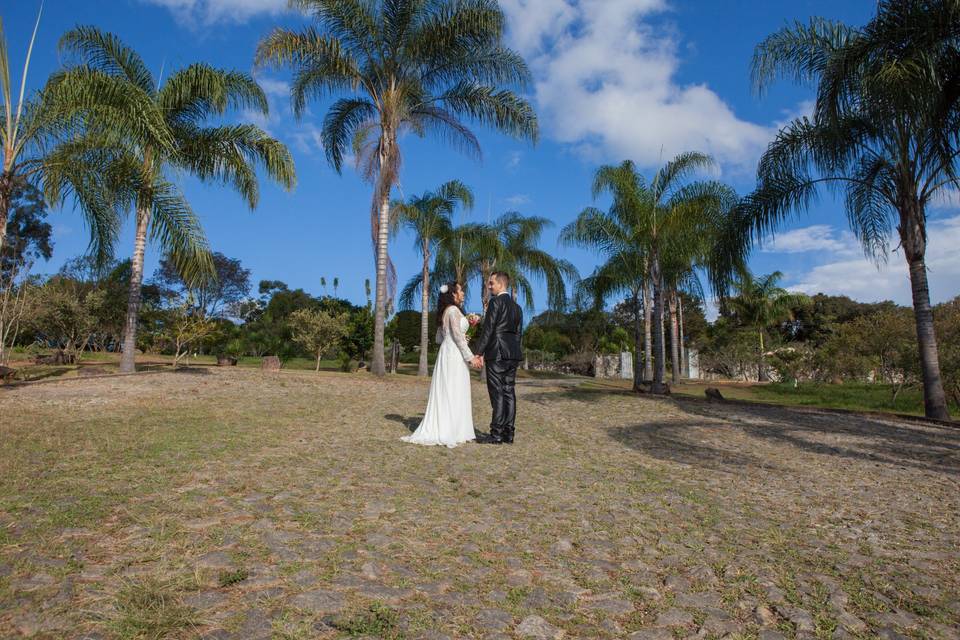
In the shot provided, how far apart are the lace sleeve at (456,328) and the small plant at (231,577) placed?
468 cm

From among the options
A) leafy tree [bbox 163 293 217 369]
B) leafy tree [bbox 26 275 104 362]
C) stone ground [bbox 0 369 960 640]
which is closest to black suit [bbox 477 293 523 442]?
stone ground [bbox 0 369 960 640]

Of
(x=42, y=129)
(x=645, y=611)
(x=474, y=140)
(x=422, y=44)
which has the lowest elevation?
(x=645, y=611)

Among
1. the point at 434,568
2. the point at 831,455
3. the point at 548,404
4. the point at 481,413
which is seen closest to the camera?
the point at 434,568

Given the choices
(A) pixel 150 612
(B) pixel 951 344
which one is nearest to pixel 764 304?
(B) pixel 951 344

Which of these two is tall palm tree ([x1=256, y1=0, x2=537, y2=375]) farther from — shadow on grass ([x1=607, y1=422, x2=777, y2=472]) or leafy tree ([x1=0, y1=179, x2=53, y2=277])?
leafy tree ([x1=0, y1=179, x2=53, y2=277])

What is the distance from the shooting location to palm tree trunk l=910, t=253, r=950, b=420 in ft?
36.1

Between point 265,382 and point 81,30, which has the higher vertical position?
point 81,30

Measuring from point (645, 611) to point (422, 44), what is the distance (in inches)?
648

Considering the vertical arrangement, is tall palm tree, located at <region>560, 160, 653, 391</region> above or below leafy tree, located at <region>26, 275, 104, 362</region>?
above

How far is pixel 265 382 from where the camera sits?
13.9 m

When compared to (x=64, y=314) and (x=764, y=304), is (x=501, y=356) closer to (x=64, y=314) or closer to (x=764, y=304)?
(x=64, y=314)

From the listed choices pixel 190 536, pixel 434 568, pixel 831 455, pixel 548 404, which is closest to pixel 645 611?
pixel 434 568

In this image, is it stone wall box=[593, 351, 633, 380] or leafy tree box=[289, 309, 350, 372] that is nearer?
leafy tree box=[289, 309, 350, 372]

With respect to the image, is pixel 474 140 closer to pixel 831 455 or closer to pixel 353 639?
pixel 831 455
